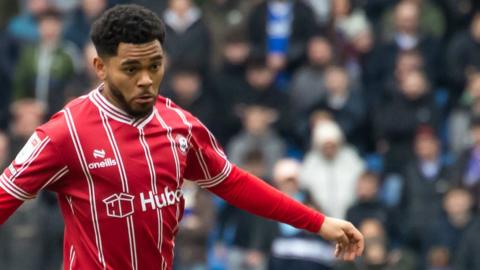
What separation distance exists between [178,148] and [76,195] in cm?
51

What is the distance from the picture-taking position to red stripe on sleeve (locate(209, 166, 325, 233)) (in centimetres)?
683

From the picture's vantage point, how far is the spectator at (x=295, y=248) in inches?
493

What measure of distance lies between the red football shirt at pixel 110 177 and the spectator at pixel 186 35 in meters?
8.47

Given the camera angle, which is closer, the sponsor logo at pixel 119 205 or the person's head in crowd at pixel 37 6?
the sponsor logo at pixel 119 205

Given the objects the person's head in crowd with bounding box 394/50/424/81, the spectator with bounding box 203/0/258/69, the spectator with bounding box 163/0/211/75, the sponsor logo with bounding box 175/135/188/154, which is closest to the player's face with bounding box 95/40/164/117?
the sponsor logo with bounding box 175/135/188/154

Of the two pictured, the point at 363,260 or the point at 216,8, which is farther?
the point at 216,8

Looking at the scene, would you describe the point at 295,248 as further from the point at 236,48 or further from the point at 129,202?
the point at 129,202

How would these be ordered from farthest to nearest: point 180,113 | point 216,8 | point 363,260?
point 216,8
point 363,260
point 180,113

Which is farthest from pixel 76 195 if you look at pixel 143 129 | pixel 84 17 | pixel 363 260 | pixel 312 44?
pixel 84 17

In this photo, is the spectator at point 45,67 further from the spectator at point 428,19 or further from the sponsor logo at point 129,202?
the sponsor logo at point 129,202

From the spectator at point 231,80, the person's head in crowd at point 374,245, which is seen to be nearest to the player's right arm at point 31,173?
the person's head in crowd at point 374,245

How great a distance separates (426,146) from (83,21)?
4.27 meters

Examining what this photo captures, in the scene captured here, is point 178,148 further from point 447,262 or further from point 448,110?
point 448,110

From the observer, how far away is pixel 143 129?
6520mm
